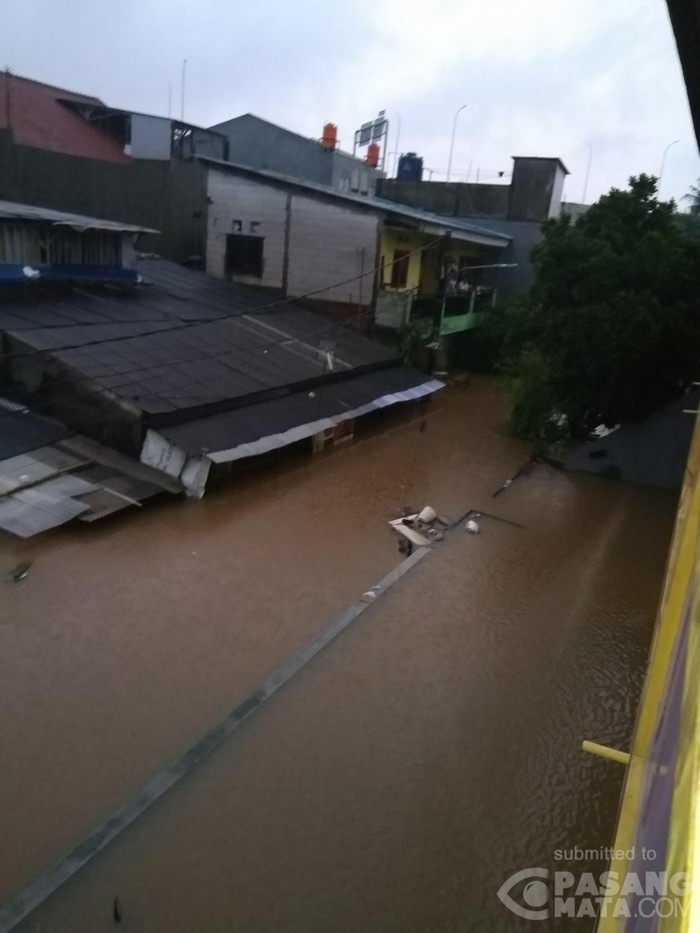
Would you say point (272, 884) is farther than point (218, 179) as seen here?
No

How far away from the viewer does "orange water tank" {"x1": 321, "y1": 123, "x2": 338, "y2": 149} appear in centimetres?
2497

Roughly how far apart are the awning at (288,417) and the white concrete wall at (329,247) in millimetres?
2992

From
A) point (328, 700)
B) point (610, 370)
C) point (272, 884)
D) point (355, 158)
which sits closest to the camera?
point (272, 884)

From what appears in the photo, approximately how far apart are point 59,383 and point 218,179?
430 inches

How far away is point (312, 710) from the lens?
6277 mm

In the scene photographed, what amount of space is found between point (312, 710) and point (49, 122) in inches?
764

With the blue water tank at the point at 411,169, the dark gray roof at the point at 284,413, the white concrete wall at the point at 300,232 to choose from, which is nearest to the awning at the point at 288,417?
the dark gray roof at the point at 284,413

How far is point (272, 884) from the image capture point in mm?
4574

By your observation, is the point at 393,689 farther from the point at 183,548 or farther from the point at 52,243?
the point at 52,243

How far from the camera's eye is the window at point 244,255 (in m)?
19.1

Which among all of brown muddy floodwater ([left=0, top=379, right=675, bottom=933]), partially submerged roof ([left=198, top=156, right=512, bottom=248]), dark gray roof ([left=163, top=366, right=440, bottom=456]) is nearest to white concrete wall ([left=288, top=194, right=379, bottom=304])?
partially submerged roof ([left=198, top=156, right=512, bottom=248])

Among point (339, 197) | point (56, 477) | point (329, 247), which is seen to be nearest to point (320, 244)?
point (329, 247)

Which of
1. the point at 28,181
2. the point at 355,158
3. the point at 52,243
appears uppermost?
the point at 355,158

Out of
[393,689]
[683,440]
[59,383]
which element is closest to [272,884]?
[393,689]
